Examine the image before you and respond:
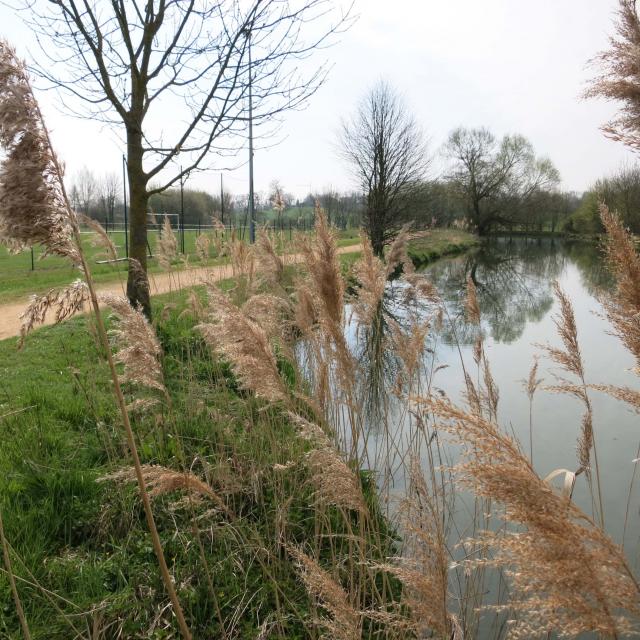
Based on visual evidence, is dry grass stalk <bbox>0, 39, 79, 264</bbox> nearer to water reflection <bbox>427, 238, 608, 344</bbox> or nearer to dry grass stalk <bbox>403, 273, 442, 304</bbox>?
Answer: dry grass stalk <bbox>403, 273, 442, 304</bbox>

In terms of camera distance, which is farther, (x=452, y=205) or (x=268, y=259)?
(x=452, y=205)

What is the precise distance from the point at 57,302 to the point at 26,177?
32cm

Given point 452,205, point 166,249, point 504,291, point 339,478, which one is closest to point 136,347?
point 339,478

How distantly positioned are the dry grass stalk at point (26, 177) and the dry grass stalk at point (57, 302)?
0.10m

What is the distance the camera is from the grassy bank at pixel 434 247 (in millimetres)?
26703

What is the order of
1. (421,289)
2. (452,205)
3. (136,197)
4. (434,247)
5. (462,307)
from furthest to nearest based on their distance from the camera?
(452,205)
(434,247)
(462,307)
(136,197)
(421,289)

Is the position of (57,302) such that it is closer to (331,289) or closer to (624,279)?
(331,289)

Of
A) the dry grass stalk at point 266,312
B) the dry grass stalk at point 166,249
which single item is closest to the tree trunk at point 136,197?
the dry grass stalk at point 166,249

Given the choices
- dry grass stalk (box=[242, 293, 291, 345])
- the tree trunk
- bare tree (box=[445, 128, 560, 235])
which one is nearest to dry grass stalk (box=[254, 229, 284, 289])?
dry grass stalk (box=[242, 293, 291, 345])

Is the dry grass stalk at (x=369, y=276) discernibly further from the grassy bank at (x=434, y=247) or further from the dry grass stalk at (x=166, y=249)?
the grassy bank at (x=434, y=247)

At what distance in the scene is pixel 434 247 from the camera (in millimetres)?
32594

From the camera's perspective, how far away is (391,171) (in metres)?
25.9

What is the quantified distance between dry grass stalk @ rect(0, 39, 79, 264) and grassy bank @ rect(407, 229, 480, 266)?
71.7 feet

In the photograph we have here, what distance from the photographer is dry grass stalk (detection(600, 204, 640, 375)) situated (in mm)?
1489
